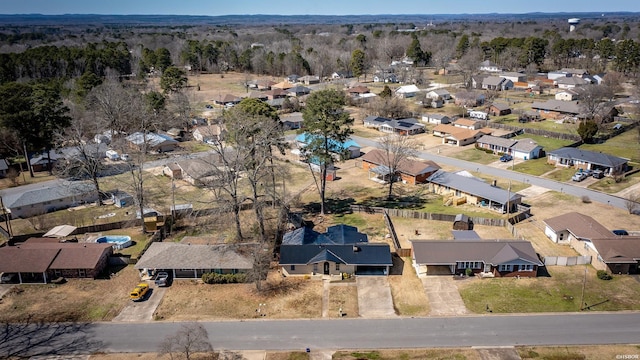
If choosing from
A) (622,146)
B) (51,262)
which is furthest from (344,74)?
(51,262)

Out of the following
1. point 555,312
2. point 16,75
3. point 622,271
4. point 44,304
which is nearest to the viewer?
point 555,312

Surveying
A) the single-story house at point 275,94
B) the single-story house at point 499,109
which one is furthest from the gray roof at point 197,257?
the single-story house at point 275,94

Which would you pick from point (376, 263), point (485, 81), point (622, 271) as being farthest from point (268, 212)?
point (485, 81)

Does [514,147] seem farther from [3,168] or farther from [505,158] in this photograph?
[3,168]

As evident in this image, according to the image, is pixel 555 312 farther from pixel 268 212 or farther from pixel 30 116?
pixel 30 116

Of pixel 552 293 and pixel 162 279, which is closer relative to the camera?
pixel 552 293

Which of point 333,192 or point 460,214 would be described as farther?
point 333,192

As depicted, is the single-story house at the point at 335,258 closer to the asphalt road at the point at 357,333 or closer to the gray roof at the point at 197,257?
the gray roof at the point at 197,257
